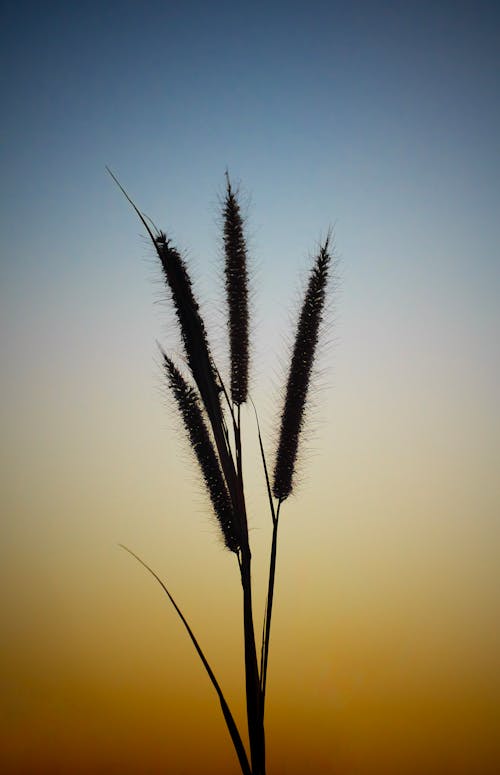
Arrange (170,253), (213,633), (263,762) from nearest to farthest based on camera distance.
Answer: (263,762) < (170,253) < (213,633)

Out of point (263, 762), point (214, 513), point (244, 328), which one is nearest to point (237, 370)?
point (244, 328)

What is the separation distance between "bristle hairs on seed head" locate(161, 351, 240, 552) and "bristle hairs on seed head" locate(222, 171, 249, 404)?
118 millimetres

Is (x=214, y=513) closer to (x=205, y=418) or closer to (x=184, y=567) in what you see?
(x=205, y=418)

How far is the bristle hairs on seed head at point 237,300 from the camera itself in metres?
1.17

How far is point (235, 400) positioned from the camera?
1.19m

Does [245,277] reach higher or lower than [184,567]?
higher

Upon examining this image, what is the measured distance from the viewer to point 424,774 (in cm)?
216

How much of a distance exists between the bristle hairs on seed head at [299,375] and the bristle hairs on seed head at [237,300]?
0.40 feet

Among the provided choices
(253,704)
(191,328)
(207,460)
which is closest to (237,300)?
(191,328)

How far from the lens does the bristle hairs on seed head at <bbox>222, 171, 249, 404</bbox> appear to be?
117cm

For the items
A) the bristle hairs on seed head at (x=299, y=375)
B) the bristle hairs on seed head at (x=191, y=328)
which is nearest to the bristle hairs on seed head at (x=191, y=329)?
the bristle hairs on seed head at (x=191, y=328)

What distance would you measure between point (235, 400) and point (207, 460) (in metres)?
0.17

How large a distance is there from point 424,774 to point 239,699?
89cm

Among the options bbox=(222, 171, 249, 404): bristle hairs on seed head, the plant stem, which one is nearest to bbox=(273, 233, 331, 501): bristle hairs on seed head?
bbox=(222, 171, 249, 404): bristle hairs on seed head
